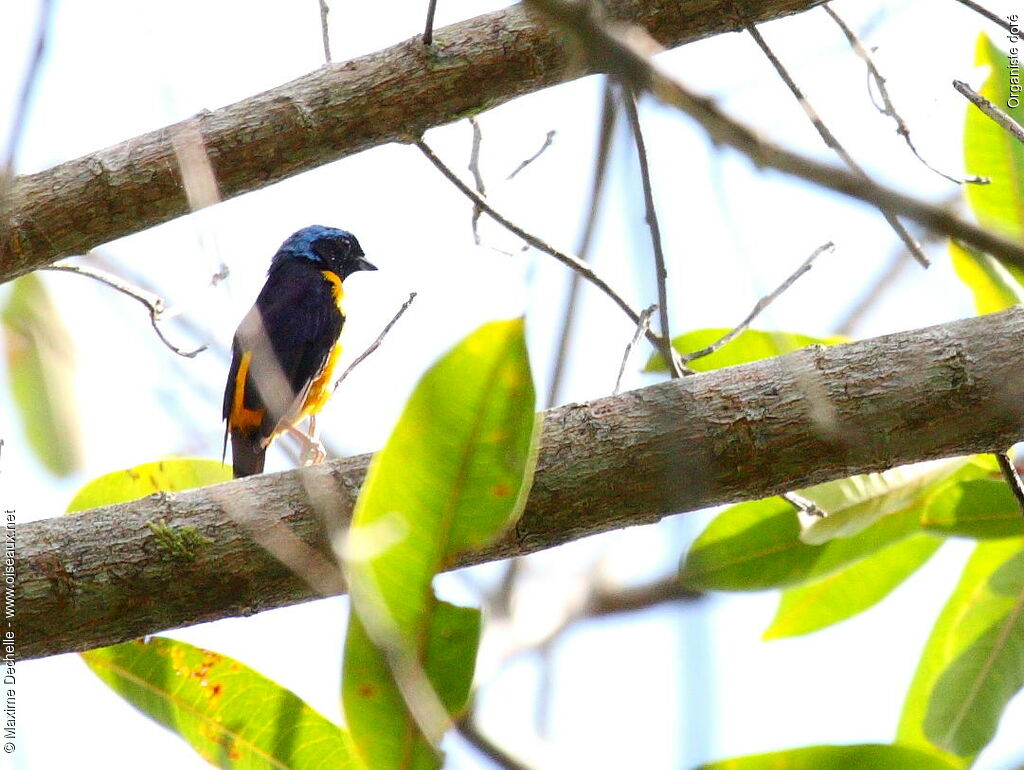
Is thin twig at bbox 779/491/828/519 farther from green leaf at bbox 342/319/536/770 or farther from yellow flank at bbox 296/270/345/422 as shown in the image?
yellow flank at bbox 296/270/345/422

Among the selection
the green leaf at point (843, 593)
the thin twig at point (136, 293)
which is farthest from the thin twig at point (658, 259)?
the thin twig at point (136, 293)

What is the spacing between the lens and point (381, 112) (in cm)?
331

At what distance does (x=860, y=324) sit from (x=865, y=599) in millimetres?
2727

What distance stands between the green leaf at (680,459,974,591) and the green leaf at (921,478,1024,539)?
52 millimetres

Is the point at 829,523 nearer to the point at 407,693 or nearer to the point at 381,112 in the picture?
the point at 381,112

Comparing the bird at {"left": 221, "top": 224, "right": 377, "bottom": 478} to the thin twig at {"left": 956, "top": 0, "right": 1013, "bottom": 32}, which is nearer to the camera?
the thin twig at {"left": 956, "top": 0, "right": 1013, "bottom": 32}

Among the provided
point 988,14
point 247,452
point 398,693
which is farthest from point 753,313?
point 247,452

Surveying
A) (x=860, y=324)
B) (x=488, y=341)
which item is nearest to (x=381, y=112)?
(x=488, y=341)

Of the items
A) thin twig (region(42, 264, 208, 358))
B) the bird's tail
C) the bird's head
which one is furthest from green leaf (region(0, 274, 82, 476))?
the bird's head

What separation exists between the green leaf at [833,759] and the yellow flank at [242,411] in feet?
12.3

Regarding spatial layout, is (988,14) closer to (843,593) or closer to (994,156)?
(994,156)

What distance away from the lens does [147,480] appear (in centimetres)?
A: 353

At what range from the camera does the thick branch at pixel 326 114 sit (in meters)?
3.28

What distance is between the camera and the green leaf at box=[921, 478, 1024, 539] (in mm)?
3359
